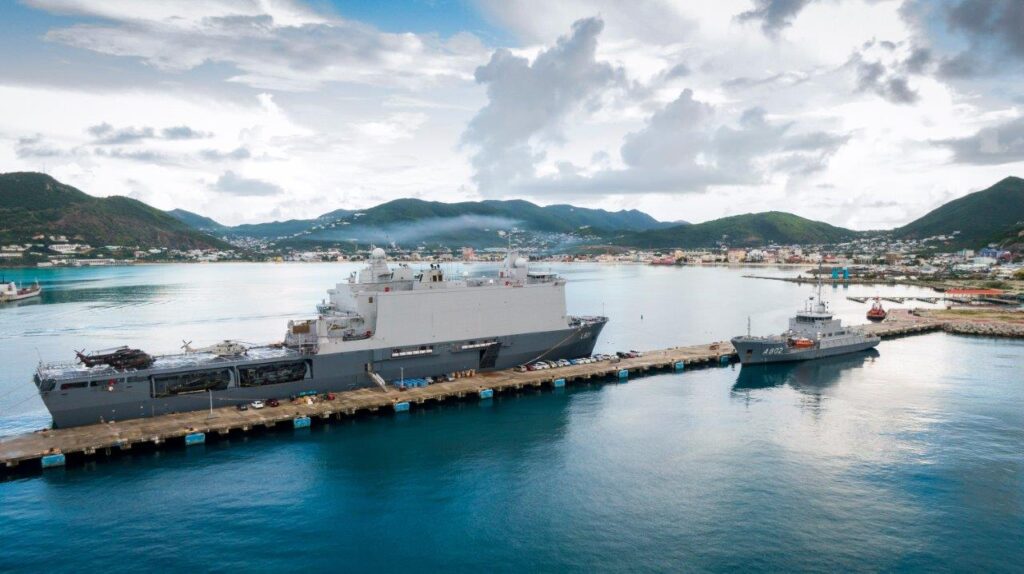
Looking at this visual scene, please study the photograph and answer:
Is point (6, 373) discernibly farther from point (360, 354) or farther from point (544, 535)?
point (544, 535)

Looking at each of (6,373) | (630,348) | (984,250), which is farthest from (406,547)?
(984,250)

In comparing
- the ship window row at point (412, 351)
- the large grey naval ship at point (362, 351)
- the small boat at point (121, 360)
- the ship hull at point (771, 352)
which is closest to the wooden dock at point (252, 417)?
the large grey naval ship at point (362, 351)

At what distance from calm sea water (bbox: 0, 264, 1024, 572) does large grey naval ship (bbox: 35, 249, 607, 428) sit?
4.28 metres

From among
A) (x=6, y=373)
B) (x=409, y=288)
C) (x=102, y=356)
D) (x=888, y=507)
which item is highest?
(x=409, y=288)

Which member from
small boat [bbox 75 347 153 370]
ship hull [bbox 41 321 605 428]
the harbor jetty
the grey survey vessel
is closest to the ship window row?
ship hull [bbox 41 321 605 428]

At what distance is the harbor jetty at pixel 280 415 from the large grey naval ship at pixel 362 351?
1.04 metres

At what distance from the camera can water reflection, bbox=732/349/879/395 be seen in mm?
44500

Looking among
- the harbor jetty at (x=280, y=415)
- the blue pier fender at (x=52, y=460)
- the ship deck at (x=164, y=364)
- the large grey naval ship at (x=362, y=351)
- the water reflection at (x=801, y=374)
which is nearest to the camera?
the blue pier fender at (x=52, y=460)

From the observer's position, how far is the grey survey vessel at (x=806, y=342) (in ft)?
165

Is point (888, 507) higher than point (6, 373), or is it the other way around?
point (6, 373)

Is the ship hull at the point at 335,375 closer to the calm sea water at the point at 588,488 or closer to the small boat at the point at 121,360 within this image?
the small boat at the point at 121,360

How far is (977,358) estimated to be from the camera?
52.8m

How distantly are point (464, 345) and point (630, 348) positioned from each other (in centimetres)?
2399

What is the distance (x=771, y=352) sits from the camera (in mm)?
50938
